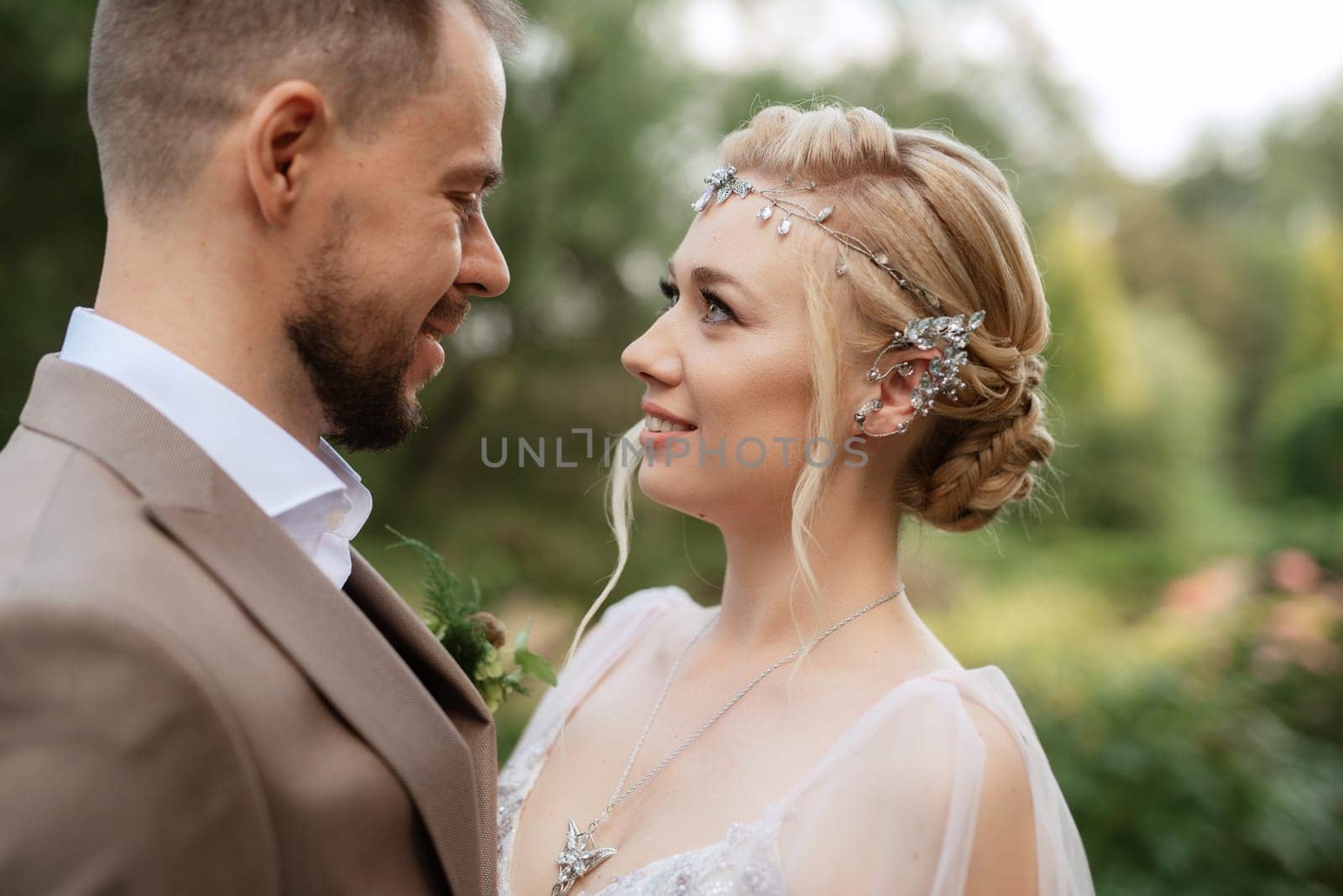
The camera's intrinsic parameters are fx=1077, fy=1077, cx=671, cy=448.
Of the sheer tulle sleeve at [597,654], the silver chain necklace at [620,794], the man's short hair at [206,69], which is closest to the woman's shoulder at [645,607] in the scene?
the sheer tulle sleeve at [597,654]

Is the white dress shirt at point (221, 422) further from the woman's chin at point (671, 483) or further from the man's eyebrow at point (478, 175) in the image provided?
the woman's chin at point (671, 483)

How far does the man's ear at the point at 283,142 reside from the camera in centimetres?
164

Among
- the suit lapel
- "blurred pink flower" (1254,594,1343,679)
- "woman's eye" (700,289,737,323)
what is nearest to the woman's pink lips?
"woman's eye" (700,289,737,323)

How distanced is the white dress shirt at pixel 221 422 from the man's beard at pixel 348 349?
0.15m

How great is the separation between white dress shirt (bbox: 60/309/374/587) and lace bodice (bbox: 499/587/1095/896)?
103cm

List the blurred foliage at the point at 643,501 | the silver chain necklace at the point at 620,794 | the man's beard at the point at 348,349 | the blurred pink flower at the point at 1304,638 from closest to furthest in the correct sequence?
the man's beard at the point at 348,349
the silver chain necklace at the point at 620,794
the blurred foliage at the point at 643,501
the blurred pink flower at the point at 1304,638

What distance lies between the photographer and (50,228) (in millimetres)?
5062

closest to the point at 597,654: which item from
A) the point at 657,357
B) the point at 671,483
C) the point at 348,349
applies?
the point at 671,483

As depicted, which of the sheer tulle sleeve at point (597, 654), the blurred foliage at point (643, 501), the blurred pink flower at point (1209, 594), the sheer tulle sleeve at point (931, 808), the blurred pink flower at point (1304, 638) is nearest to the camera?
the sheer tulle sleeve at point (931, 808)

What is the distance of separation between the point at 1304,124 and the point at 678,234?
3116cm

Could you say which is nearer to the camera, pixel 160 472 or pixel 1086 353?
pixel 160 472

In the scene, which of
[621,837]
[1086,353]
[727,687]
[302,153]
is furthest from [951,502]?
[1086,353]

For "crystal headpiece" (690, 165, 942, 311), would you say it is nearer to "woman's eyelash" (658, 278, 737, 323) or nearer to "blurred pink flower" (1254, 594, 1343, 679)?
"woman's eyelash" (658, 278, 737, 323)

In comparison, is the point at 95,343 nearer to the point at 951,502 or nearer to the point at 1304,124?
the point at 951,502
